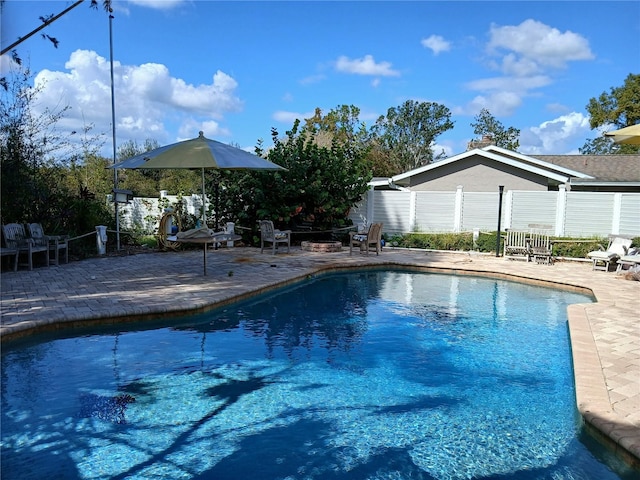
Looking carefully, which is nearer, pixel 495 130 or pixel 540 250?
pixel 540 250

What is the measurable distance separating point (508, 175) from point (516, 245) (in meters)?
4.59

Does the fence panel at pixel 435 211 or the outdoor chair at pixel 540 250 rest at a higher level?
the fence panel at pixel 435 211

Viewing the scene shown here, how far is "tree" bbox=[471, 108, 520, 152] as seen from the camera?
50.6 meters

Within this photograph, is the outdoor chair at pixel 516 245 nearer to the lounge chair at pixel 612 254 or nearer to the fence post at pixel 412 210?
the lounge chair at pixel 612 254

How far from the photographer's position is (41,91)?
34.3 ft

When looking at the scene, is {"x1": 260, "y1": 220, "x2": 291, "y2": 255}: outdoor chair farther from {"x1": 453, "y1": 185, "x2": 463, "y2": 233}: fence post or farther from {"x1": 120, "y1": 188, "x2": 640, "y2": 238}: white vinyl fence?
{"x1": 453, "y1": 185, "x2": 463, "y2": 233}: fence post

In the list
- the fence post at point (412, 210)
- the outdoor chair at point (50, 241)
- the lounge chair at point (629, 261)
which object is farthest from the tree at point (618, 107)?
the outdoor chair at point (50, 241)

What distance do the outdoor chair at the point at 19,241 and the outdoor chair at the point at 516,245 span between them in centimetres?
1200

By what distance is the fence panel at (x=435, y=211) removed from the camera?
16281 mm

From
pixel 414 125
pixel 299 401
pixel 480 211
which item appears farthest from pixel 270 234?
pixel 414 125

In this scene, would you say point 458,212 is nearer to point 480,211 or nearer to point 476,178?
point 480,211

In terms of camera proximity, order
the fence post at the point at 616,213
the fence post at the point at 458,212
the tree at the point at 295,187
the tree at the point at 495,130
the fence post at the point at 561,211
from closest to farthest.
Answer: the fence post at the point at 616,213 < the tree at the point at 295,187 < the fence post at the point at 561,211 < the fence post at the point at 458,212 < the tree at the point at 495,130

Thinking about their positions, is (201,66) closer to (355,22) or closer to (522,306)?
(355,22)

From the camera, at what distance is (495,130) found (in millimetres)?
54000
